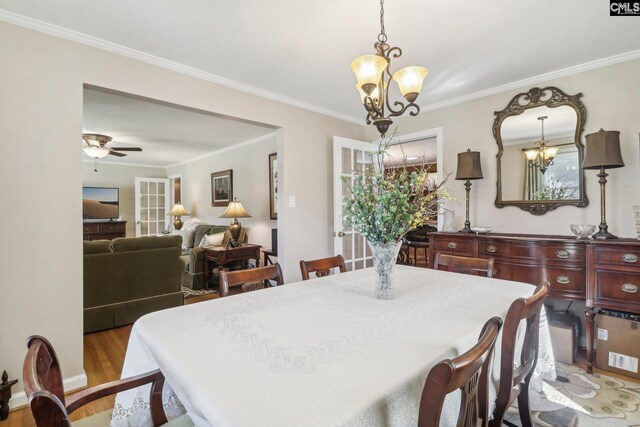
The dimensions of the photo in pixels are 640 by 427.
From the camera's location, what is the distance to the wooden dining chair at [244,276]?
1.58 metres

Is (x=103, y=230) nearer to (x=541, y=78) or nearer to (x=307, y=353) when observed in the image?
(x=307, y=353)

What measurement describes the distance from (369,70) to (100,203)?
24.7 ft

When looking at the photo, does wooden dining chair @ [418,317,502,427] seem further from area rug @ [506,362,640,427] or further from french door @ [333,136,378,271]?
french door @ [333,136,378,271]

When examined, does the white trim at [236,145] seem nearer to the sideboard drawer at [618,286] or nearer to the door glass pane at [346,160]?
the door glass pane at [346,160]

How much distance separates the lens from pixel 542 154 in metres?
2.88

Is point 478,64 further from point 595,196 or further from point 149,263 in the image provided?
point 149,263

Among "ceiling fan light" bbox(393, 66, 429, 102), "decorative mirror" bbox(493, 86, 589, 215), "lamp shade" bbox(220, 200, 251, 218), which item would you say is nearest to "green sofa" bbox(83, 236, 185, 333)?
"lamp shade" bbox(220, 200, 251, 218)

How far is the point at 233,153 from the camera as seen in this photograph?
586 cm

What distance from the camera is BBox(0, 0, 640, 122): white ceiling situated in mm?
1862

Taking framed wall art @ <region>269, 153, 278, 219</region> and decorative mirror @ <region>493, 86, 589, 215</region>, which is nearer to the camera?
decorative mirror @ <region>493, 86, 589, 215</region>

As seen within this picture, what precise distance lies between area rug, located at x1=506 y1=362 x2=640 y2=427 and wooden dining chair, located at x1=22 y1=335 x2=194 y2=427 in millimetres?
1848

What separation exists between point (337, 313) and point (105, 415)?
1662mm

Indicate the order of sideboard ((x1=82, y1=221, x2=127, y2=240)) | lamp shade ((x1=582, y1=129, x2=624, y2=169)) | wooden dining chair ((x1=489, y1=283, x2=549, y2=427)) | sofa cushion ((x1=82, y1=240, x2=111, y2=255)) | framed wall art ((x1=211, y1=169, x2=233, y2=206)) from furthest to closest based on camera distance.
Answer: sideboard ((x1=82, y1=221, x2=127, y2=240)) < framed wall art ((x1=211, y1=169, x2=233, y2=206)) < sofa cushion ((x1=82, y1=240, x2=111, y2=255)) < lamp shade ((x1=582, y1=129, x2=624, y2=169)) < wooden dining chair ((x1=489, y1=283, x2=549, y2=427))

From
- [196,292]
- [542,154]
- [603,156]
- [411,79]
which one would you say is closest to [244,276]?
[411,79]
